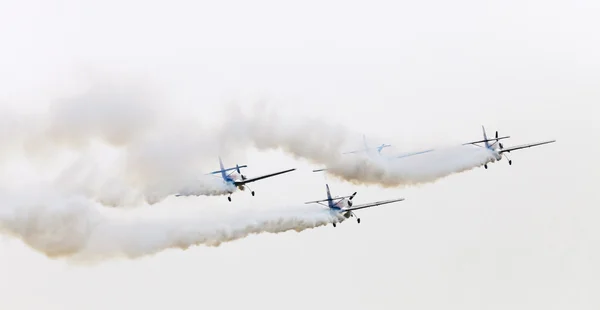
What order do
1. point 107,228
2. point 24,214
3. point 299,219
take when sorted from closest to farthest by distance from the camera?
point 24,214, point 107,228, point 299,219

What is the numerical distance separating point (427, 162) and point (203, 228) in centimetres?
1489

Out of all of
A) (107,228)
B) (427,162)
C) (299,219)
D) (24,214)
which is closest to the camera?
(24,214)

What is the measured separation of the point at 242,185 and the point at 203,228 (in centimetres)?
508

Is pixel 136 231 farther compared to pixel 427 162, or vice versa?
pixel 427 162

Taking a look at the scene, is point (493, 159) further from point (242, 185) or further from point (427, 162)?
point (242, 185)

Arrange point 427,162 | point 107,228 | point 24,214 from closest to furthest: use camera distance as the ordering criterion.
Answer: point 24,214 < point 107,228 < point 427,162

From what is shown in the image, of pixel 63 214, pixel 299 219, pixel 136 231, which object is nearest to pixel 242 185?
pixel 299 219

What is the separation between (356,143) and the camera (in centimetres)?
7681

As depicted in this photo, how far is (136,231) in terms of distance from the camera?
220ft

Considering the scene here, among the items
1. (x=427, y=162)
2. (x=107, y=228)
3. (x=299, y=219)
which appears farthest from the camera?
(x=427, y=162)

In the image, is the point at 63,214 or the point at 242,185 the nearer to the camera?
the point at 63,214

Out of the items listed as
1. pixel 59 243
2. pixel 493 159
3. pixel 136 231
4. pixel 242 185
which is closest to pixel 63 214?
pixel 59 243

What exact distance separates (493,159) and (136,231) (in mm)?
22215

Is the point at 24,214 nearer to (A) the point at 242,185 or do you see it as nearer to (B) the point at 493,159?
(A) the point at 242,185
